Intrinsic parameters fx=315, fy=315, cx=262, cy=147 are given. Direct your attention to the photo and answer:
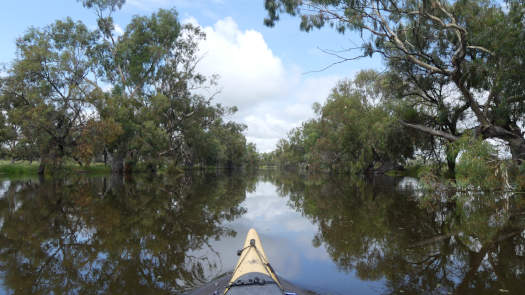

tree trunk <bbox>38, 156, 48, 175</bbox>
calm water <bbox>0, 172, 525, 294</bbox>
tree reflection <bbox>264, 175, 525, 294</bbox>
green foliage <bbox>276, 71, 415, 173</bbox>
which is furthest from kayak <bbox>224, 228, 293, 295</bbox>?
tree trunk <bbox>38, 156, 48, 175</bbox>

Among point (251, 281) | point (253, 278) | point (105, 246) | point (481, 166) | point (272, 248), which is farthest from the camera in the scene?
point (481, 166)

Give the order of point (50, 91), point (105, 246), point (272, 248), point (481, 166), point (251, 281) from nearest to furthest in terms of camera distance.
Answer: point (251, 281)
point (105, 246)
point (272, 248)
point (481, 166)
point (50, 91)

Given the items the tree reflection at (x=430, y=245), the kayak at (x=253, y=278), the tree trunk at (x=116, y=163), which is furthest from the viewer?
the tree trunk at (x=116, y=163)

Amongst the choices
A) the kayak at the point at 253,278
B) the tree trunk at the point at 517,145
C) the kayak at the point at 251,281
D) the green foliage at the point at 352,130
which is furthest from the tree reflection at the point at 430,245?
the green foliage at the point at 352,130

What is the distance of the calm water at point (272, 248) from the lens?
16.0 ft

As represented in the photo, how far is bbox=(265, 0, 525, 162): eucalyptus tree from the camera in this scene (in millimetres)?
14328

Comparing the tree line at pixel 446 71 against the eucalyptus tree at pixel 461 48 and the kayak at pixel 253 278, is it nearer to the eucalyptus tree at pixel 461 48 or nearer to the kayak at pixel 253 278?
the eucalyptus tree at pixel 461 48

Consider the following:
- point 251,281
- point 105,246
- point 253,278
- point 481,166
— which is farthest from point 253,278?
point 481,166

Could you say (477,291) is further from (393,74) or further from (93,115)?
(93,115)

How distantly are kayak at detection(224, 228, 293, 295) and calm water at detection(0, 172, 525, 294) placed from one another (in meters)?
1.04

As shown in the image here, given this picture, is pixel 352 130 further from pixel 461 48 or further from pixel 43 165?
pixel 43 165

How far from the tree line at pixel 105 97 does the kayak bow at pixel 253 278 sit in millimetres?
31078

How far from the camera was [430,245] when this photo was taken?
706 cm

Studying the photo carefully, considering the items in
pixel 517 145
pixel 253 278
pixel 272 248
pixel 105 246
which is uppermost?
pixel 517 145
